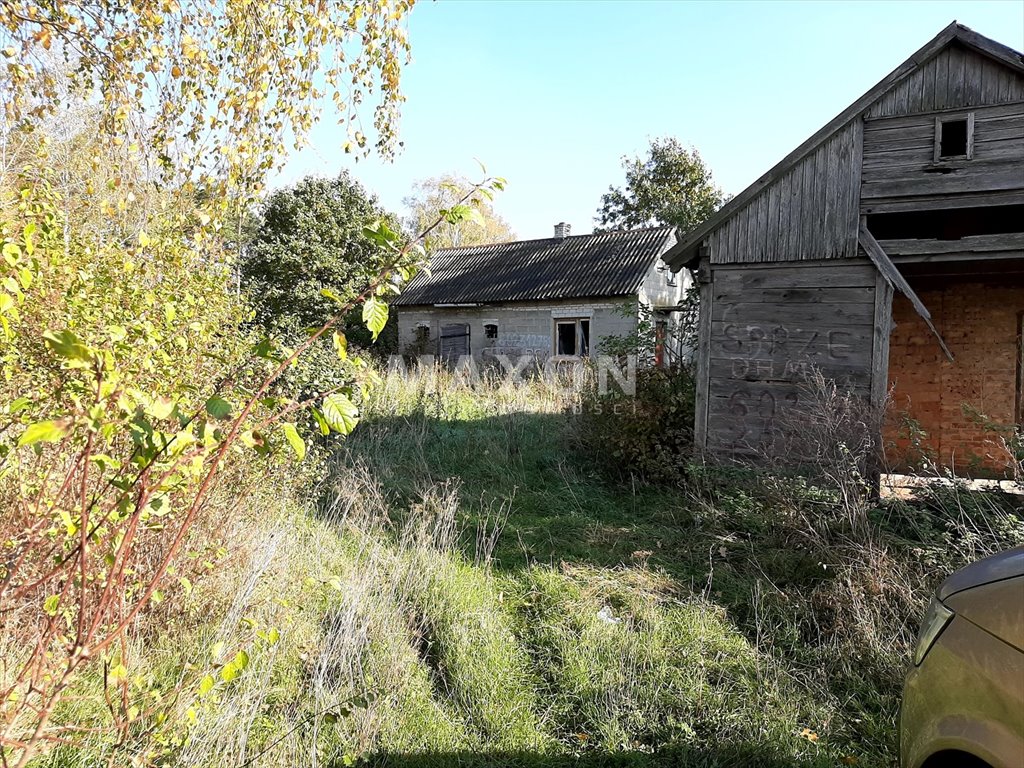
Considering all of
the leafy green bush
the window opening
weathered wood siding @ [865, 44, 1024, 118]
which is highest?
weathered wood siding @ [865, 44, 1024, 118]

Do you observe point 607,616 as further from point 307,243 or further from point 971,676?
point 307,243

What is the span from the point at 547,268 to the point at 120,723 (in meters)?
20.3

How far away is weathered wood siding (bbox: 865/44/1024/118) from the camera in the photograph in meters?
6.63

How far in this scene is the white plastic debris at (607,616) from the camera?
4.44 metres

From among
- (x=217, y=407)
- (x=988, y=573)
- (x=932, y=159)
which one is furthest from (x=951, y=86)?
(x=217, y=407)

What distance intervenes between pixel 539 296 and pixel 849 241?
1294 centimetres

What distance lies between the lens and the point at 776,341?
7777 millimetres

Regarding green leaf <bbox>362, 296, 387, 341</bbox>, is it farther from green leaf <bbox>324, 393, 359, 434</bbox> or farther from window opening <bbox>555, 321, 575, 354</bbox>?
window opening <bbox>555, 321, 575, 354</bbox>

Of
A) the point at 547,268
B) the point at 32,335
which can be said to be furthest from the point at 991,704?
the point at 547,268

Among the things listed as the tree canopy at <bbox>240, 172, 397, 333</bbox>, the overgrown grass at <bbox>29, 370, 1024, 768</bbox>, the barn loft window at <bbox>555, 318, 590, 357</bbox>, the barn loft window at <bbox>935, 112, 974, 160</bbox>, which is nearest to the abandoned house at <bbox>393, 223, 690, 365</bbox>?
the barn loft window at <bbox>555, 318, 590, 357</bbox>

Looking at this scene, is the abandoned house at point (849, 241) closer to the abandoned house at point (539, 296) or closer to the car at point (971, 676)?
the car at point (971, 676)

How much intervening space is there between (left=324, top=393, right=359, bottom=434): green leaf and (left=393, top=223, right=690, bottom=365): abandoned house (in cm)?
1595

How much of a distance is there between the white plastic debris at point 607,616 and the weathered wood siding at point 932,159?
608 cm

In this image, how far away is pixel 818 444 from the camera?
5.96 metres
